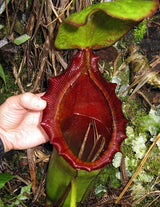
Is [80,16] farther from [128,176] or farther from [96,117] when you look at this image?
[128,176]

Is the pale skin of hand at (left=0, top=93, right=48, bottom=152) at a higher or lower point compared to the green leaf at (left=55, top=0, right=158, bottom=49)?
lower

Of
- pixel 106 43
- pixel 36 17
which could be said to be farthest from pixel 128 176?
pixel 36 17

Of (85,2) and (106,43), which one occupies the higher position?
(85,2)

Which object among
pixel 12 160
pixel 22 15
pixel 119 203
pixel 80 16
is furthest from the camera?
pixel 12 160

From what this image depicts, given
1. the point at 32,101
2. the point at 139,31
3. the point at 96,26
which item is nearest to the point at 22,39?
the point at 32,101

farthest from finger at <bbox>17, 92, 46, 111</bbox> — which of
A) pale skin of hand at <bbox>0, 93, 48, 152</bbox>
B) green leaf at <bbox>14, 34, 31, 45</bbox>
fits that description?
green leaf at <bbox>14, 34, 31, 45</bbox>

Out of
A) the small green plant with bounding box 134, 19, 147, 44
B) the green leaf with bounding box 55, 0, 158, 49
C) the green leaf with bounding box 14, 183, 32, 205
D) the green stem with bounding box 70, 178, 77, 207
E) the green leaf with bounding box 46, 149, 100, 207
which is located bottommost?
the green leaf with bounding box 14, 183, 32, 205

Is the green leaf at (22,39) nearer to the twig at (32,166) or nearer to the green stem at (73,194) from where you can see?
the twig at (32,166)

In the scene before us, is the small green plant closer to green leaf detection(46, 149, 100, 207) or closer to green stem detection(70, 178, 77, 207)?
green leaf detection(46, 149, 100, 207)
